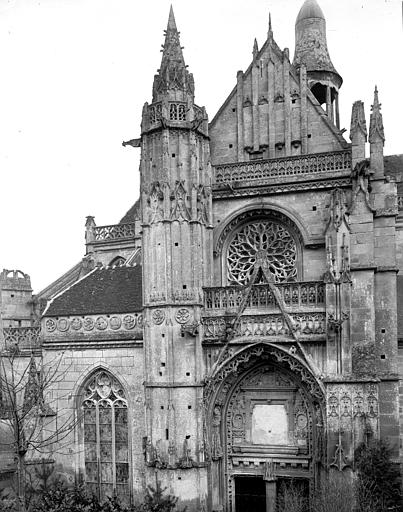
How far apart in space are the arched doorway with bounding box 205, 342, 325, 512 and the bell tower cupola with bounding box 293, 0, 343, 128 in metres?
12.6

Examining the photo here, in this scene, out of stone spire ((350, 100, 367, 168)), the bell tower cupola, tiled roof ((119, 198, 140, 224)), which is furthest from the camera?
tiled roof ((119, 198, 140, 224))

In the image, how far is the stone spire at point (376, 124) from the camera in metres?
23.3

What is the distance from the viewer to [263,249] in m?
23.7

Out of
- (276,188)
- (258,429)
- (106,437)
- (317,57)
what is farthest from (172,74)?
(106,437)

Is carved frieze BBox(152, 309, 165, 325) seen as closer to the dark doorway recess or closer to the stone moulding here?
the stone moulding

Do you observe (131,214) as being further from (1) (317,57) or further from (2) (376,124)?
(2) (376,124)

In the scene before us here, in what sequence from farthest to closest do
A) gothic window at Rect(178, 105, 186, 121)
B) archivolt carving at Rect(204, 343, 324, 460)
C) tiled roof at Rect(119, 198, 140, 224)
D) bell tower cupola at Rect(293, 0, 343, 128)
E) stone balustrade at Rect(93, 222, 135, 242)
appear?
1. tiled roof at Rect(119, 198, 140, 224)
2. stone balustrade at Rect(93, 222, 135, 242)
3. bell tower cupola at Rect(293, 0, 343, 128)
4. gothic window at Rect(178, 105, 186, 121)
5. archivolt carving at Rect(204, 343, 324, 460)

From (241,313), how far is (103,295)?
18.6ft

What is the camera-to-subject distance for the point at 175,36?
2430 centimetres

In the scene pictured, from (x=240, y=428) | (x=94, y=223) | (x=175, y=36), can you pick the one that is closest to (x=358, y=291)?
(x=240, y=428)

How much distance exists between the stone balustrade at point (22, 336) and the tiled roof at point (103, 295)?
1.40 meters

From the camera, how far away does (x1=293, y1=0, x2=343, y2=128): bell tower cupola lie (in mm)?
30266

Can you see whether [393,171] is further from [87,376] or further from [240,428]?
[87,376]

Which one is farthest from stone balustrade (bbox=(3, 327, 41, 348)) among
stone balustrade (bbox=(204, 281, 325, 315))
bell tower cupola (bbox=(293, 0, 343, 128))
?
bell tower cupola (bbox=(293, 0, 343, 128))
